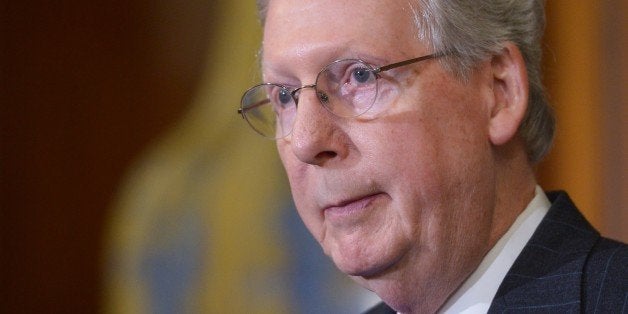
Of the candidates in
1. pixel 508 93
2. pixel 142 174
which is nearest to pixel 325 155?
pixel 508 93

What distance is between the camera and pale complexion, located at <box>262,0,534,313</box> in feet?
5.64

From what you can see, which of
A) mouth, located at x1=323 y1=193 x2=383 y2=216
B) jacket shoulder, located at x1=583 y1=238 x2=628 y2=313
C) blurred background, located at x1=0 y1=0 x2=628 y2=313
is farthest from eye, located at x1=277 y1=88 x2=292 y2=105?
blurred background, located at x1=0 y1=0 x2=628 y2=313

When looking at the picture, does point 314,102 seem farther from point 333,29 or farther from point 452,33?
point 452,33

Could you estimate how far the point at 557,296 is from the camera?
1.69 meters

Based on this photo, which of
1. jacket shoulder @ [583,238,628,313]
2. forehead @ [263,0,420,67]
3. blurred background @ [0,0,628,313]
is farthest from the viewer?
blurred background @ [0,0,628,313]

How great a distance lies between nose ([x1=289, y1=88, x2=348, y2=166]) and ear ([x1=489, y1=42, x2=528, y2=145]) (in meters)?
0.31

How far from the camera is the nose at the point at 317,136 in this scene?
172cm

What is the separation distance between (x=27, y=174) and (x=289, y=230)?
92 centimetres

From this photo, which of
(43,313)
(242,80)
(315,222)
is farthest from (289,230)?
A: (315,222)

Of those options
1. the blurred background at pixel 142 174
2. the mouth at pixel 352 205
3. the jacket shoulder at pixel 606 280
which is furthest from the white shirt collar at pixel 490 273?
the blurred background at pixel 142 174

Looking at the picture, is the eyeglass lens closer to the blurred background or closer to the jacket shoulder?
the jacket shoulder

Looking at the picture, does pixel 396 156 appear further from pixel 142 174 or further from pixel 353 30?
pixel 142 174

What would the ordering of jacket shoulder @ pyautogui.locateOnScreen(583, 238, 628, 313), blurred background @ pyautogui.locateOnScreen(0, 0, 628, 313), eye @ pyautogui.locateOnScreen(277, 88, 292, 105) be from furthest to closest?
blurred background @ pyautogui.locateOnScreen(0, 0, 628, 313) → eye @ pyautogui.locateOnScreen(277, 88, 292, 105) → jacket shoulder @ pyautogui.locateOnScreen(583, 238, 628, 313)

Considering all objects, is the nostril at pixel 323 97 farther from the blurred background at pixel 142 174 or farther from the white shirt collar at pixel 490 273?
the blurred background at pixel 142 174
